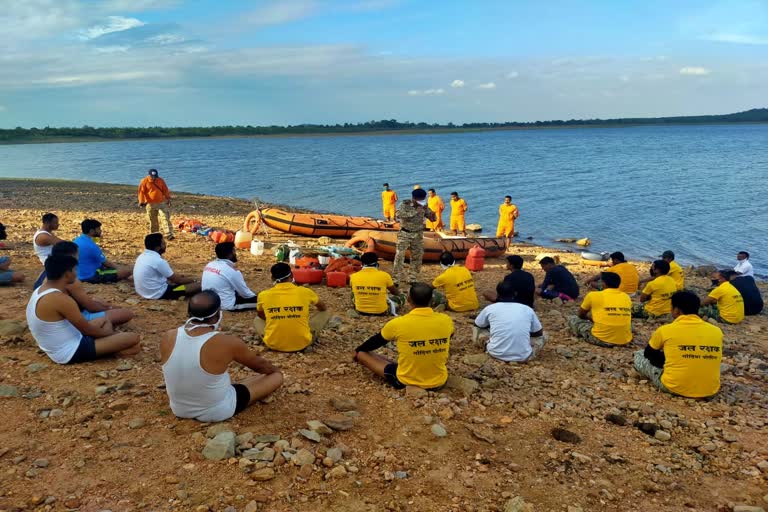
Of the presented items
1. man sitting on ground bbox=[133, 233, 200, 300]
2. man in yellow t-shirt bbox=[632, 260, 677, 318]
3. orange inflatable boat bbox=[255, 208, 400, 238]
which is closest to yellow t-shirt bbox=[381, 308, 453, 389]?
man sitting on ground bbox=[133, 233, 200, 300]

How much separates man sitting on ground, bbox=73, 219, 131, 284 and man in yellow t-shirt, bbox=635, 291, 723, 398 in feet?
27.7

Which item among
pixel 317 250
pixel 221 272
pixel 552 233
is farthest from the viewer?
pixel 552 233

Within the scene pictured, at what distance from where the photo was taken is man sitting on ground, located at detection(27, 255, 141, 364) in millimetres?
5285

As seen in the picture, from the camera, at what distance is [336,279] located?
10.4 metres

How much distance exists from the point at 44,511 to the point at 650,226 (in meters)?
25.2

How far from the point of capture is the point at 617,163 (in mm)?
55250

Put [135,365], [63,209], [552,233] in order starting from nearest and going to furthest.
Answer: [135,365] → [63,209] → [552,233]

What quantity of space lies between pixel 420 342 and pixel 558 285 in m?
6.12

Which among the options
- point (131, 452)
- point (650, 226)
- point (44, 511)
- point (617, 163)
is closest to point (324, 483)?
point (131, 452)

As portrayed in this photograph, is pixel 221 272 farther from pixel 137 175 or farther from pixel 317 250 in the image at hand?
pixel 137 175

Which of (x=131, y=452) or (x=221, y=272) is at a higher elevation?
(x=221, y=272)

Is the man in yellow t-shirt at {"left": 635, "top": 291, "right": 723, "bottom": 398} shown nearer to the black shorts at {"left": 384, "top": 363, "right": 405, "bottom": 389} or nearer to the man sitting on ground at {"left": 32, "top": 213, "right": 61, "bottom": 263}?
the black shorts at {"left": 384, "top": 363, "right": 405, "bottom": 389}

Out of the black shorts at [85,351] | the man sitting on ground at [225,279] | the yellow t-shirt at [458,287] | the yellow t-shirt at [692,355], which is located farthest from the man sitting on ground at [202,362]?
the yellow t-shirt at [458,287]

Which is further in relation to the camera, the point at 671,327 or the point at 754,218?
the point at 754,218
